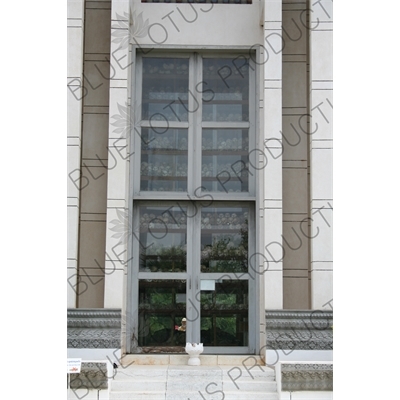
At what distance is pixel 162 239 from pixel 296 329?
6.97 feet

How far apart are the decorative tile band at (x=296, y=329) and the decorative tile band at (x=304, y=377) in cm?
81

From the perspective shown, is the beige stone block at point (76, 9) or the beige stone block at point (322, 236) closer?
the beige stone block at point (322, 236)

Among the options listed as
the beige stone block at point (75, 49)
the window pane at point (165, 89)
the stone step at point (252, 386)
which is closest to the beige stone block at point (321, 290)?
the stone step at point (252, 386)

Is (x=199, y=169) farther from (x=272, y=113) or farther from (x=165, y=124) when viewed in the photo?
(x=272, y=113)

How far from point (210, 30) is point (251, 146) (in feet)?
5.45

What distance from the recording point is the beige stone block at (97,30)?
26.7 feet

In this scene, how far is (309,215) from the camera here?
791 centimetres

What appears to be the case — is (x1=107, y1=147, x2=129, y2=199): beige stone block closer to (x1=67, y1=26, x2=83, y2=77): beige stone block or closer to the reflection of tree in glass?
(x1=67, y1=26, x2=83, y2=77): beige stone block

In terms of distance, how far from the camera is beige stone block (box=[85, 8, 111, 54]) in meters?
8.12

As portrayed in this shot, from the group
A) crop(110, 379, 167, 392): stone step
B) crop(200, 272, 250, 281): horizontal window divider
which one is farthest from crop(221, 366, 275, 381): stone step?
crop(200, 272, 250, 281): horizontal window divider

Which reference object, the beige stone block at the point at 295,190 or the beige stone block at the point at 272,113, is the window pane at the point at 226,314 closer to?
the beige stone block at the point at 295,190

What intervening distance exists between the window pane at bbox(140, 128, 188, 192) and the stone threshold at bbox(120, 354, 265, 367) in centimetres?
219

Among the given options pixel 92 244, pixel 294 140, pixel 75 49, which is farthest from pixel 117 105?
pixel 294 140
